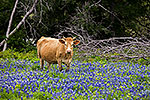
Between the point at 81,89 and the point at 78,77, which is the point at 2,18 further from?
the point at 81,89

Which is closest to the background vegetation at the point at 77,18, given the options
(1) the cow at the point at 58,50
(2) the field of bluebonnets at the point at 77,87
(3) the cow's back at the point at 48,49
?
(3) the cow's back at the point at 48,49

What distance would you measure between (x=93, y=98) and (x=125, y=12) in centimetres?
1046

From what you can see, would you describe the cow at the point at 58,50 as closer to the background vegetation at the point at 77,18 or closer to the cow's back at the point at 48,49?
the cow's back at the point at 48,49

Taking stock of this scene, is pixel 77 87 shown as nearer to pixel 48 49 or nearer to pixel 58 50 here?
pixel 58 50

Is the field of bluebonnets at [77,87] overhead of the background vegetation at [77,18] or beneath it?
beneath

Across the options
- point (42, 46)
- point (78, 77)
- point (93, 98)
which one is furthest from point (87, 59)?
point (93, 98)

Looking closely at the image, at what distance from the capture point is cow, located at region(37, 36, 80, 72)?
7.72 meters

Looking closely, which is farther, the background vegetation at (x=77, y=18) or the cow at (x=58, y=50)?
the background vegetation at (x=77, y=18)

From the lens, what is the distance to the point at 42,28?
15727 millimetres

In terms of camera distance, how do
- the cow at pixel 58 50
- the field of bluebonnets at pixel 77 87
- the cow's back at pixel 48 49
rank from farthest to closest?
the cow's back at pixel 48 49 < the cow at pixel 58 50 < the field of bluebonnets at pixel 77 87

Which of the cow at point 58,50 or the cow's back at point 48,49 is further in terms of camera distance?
the cow's back at point 48,49

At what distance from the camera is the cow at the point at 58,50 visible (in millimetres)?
7719

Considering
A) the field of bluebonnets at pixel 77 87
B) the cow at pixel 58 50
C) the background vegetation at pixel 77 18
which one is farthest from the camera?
the background vegetation at pixel 77 18

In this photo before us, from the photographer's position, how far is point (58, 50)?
26.8ft
